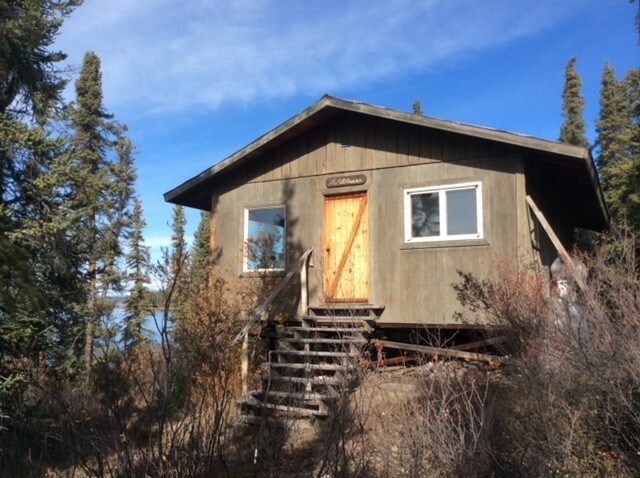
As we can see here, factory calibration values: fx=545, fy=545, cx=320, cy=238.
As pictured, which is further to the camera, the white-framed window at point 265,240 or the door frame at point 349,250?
the white-framed window at point 265,240

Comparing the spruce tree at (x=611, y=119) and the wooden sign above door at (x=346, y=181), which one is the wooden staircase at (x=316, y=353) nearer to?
the wooden sign above door at (x=346, y=181)

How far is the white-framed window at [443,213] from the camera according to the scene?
9.48 m

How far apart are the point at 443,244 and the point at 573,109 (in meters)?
26.3

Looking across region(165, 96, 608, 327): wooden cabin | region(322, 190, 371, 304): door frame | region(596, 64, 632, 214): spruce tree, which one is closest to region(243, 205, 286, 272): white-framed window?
region(165, 96, 608, 327): wooden cabin

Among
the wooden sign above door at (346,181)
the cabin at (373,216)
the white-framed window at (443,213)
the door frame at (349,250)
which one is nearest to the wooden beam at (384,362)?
the cabin at (373,216)

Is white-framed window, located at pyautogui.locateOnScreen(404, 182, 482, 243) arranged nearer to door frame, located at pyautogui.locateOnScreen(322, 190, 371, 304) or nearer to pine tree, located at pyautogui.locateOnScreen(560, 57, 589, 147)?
door frame, located at pyautogui.locateOnScreen(322, 190, 371, 304)

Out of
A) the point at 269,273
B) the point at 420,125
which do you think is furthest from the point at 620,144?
the point at 269,273

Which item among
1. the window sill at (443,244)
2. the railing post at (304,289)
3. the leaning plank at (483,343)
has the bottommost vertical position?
the leaning plank at (483,343)

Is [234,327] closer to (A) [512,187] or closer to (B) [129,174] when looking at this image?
(A) [512,187]

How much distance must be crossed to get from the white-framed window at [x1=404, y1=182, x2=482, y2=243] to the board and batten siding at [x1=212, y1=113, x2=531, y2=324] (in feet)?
0.39

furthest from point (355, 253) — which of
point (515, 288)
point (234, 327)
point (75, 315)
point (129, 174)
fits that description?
point (129, 174)

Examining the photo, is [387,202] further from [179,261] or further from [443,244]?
[179,261]

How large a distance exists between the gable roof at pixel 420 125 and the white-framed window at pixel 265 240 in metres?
1.26

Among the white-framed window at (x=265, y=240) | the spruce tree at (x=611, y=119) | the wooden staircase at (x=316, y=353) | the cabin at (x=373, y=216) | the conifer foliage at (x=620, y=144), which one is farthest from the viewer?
the spruce tree at (x=611, y=119)
